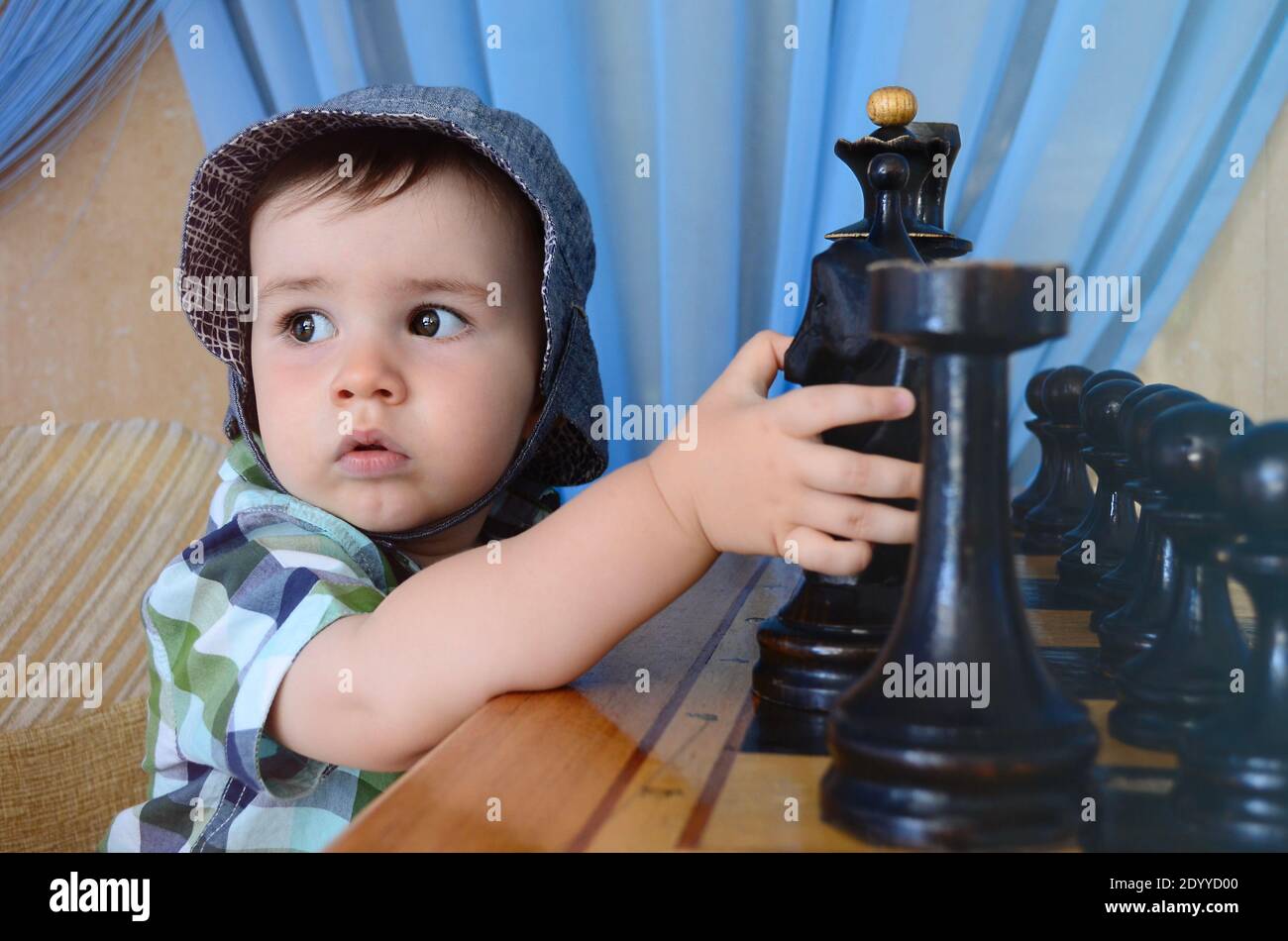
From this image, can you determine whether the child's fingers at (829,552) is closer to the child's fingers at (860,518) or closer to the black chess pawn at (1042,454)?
the child's fingers at (860,518)

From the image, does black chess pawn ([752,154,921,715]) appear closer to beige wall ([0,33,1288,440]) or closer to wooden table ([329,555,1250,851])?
wooden table ([329,555,1250,851])

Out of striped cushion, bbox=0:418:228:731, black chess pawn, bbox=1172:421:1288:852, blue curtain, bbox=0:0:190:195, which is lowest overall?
striped cushion, bbox=0:418:228:731

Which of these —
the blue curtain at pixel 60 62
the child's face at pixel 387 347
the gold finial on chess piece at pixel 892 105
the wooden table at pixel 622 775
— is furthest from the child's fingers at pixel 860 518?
the blue curtain at pixel 60 62

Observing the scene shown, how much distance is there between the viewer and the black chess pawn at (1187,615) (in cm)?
50

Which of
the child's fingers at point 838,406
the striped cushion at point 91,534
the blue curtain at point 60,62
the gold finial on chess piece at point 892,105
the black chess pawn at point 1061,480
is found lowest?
the striped cushion at point 91,534

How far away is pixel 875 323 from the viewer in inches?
17.3

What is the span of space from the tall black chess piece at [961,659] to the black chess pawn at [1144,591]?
0.61 feet

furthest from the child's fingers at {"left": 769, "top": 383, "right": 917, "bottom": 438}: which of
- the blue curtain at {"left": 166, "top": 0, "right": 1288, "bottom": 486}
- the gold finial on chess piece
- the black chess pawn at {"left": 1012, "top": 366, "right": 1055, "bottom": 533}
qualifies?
the blue curtain at {"left": 166, "top": 0, "right": 1288, "bottom": 486}

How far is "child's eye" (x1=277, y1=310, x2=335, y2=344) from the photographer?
0.95m

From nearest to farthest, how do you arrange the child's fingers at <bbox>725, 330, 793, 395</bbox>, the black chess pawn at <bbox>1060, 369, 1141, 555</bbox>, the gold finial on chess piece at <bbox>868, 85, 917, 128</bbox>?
the child's fingers at <bbox>725, 330, 793, 395</bbox> → the gold finial on chess piece at <bbox>868, 85, 917, 128</bbox> → the black chess pawn at <bbox>1060, 369, 1141, 555</bbox>

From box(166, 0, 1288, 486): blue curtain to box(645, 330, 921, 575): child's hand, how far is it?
0.97m

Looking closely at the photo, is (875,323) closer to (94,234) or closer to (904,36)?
(904,36)

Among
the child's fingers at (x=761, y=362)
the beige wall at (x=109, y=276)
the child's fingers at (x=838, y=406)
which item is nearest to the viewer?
the child's fingers at (x=838, y=406)

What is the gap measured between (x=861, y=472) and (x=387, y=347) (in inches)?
19.2
